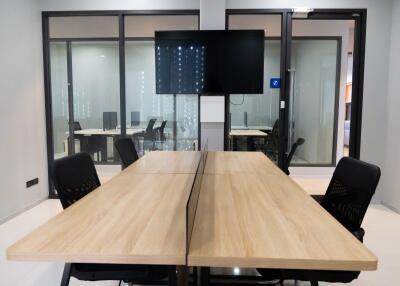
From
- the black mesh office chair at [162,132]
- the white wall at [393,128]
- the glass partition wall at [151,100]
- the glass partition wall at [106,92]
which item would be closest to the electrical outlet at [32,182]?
the glass partition wall at [106,92]

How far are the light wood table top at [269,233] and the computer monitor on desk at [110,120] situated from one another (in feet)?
15.0

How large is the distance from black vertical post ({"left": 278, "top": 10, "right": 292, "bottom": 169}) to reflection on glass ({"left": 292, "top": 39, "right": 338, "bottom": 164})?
120 centimetres

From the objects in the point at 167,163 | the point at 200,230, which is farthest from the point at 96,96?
the point at 200,230

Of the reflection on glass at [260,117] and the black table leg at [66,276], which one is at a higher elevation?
the reflection on glass at [260,117]

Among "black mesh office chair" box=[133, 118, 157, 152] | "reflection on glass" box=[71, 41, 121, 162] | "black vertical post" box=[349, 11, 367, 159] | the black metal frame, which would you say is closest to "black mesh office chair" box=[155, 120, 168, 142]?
"black mesh office chair" box=[133, 118, 157, 152]

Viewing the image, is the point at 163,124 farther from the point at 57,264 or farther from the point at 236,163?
the point at 57,264

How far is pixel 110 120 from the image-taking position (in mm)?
6727

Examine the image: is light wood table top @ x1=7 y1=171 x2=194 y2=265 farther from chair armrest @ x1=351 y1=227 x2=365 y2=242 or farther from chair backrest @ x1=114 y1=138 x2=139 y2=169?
chair backrest @ x1=114 y1=138 x2=139 y2=169

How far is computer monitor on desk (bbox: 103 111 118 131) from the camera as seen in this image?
21.8ft

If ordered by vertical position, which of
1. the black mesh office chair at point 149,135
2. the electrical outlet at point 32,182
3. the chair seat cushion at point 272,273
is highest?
the black mesh office chair at point 149,135

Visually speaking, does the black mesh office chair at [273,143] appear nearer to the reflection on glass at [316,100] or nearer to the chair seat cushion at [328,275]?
the reflection on glass at [316,100]

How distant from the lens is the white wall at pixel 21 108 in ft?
13.5

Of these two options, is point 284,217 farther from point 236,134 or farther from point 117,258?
point 236,134

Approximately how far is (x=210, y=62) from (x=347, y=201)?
3.01 metres
